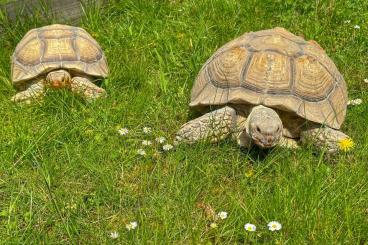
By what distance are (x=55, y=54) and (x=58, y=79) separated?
0.34 m

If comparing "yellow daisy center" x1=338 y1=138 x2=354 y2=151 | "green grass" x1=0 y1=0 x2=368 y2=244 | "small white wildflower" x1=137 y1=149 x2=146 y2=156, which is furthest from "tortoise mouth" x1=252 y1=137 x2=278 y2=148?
"small white wildflower" x1=137 y1=149 x2=146 y2=156

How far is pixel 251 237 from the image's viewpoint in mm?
3166

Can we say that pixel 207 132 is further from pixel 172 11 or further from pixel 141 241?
pixel 172 11

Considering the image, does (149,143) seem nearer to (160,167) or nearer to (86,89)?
(160,167)

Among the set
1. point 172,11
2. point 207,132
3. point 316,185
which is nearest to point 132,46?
point 172,11

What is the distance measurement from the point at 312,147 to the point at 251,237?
1.04 metres

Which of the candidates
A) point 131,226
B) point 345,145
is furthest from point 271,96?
point 131,226

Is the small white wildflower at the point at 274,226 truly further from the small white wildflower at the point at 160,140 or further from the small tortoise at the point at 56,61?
the small tortoise at the point at 56,61

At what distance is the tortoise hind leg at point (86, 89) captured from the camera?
455 centimetres

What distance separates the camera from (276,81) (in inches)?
155

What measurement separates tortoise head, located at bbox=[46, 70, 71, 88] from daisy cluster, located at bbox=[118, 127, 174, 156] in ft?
2.54

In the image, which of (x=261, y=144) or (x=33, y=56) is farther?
(x=33, y=56)

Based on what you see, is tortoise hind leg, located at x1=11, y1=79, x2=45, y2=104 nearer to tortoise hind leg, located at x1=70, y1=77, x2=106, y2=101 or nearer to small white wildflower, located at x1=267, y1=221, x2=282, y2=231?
tortoise hind leg, located at x1=70, y1=77, x2=106, y2=101

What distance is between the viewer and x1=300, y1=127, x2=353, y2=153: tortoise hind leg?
12.5 feet
